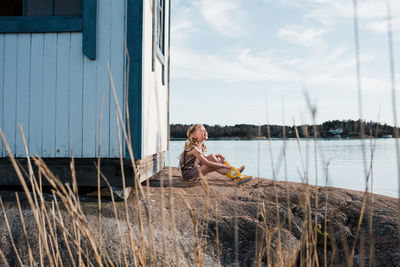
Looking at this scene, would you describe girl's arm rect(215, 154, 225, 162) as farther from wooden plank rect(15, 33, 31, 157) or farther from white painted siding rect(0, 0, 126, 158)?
wooden plank rect(15, 33, 31, 157)

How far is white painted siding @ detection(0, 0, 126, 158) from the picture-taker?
3.42 m

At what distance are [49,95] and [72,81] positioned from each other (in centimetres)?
30

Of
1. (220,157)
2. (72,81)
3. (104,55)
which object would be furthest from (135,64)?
(220,157)

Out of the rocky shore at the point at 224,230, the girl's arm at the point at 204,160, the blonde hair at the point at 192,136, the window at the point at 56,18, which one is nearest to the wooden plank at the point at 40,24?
the window at the point at 56,18

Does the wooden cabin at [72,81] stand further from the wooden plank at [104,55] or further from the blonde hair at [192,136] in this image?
the blonde hair at [192,136]

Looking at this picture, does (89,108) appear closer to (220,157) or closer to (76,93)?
(76,93)

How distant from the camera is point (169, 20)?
6090 millimetres

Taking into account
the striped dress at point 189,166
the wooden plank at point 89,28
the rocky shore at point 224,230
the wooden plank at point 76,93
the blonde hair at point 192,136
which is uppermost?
the wooden plank at point 89,28

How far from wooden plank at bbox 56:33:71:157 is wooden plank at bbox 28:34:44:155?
0.19 meters

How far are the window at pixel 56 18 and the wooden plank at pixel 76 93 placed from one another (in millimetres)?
110

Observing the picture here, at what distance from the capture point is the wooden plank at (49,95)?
3445mm

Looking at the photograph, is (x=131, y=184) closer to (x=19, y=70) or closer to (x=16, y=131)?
(x=16, y=131)

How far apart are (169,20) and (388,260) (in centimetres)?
515

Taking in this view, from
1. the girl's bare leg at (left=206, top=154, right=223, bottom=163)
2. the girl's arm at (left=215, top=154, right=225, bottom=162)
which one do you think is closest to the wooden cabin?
the girl's bare leg at (left=206, top=154, right=223, bottom=163)
